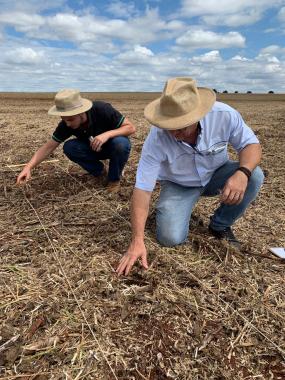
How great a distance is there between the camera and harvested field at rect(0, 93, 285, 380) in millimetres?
2371

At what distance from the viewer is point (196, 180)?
379 centimetres

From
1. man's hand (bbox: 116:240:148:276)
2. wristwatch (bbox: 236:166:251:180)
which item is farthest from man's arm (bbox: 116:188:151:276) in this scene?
wristwatch (bbox: 236:166:251:180)

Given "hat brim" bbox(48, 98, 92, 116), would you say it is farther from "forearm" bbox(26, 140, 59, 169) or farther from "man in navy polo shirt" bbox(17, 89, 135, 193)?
"forearm" bbox(26, 140, 59, 169)

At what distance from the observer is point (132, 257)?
317 cm

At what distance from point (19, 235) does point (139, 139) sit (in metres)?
5.16

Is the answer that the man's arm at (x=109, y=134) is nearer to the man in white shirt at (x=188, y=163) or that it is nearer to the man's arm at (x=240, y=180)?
the man in white shirt at (x=188, y=163)

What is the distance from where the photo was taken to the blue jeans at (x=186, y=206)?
361 centimetres

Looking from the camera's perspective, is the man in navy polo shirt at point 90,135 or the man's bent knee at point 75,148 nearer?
the man in navy polo shirt at point 90,135

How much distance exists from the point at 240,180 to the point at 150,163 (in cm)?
69

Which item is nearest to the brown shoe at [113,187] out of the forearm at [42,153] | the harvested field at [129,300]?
the harvested field at [129,300]

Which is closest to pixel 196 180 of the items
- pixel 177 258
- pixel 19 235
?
pixel 177 258

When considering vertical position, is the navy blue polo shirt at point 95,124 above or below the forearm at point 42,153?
above

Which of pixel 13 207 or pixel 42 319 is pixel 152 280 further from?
pixel 13 207

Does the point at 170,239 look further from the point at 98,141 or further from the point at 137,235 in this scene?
the point at 98,141
